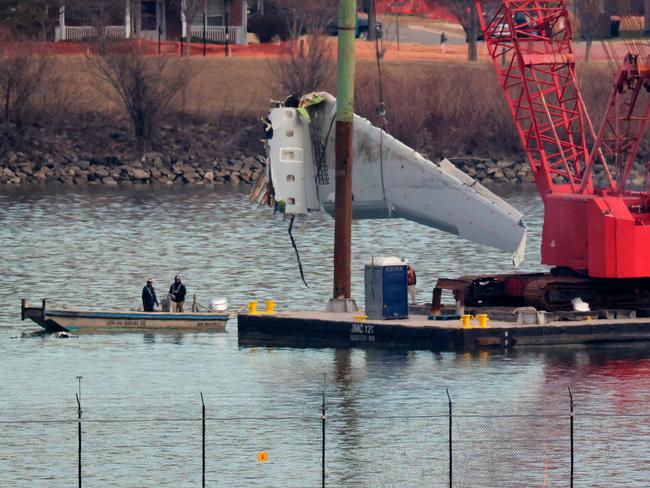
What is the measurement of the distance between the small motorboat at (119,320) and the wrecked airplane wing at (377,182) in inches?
181

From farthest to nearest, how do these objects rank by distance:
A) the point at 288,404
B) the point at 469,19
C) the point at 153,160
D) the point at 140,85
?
the point at 469,19, the point at 140,85, the point at 153,160, the point at 288,404

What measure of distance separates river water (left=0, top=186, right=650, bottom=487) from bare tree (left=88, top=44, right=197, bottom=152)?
2216 inches

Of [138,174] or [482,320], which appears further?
[138,174]

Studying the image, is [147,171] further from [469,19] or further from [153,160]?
[469,19]

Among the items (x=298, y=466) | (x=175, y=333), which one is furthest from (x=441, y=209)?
(x=298, y=466)

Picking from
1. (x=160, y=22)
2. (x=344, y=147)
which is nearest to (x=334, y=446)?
(x=344, y=147)

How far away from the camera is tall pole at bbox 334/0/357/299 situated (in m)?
61.1

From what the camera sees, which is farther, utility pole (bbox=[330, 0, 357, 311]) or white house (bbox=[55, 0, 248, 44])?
white house (bbox=[55, 0, 248, 44])

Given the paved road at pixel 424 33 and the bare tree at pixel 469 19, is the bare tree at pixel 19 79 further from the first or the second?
the paved road at pixel 424 33

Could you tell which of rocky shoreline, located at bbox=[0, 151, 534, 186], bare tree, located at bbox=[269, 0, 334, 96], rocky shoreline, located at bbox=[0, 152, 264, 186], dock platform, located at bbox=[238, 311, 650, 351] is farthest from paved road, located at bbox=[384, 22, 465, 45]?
dock platform, located at bbox=[238, 311, 650, 351]

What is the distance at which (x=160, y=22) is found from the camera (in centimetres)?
Answer: 15812

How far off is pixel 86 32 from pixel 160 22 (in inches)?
310

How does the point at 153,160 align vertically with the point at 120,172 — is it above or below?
above

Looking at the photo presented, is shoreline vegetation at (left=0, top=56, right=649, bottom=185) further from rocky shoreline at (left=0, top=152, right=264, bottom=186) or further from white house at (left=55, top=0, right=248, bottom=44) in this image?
white house at (left=55, top=0, right=248, bottom=44)
